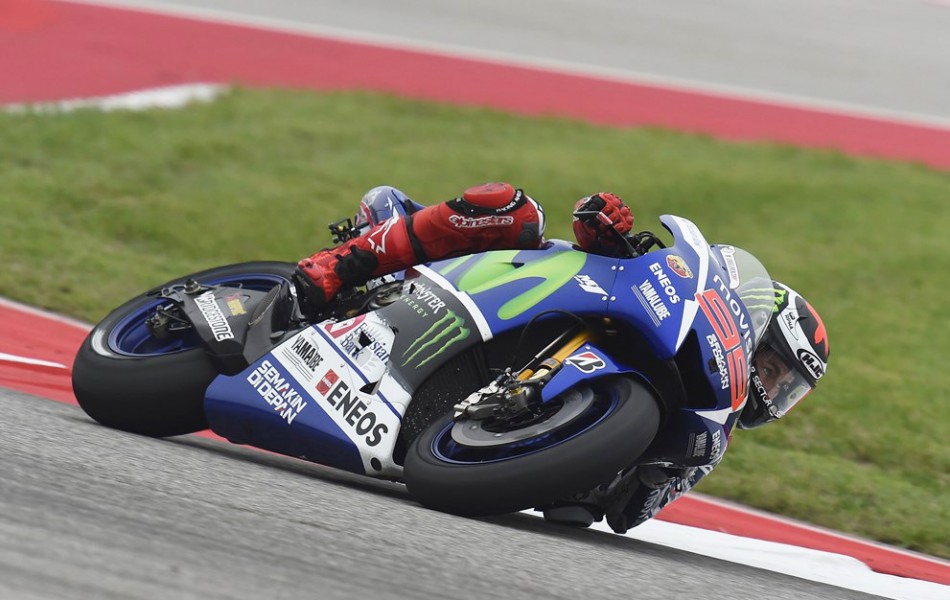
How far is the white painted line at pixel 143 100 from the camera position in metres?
11.9

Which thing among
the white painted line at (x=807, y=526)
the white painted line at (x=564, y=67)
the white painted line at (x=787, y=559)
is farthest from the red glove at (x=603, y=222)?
the white painted line at (x=564, y=67)

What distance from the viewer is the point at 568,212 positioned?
11.9 m

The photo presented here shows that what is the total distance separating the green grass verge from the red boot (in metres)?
2.42

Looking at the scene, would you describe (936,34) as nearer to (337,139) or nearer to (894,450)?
(337,139)

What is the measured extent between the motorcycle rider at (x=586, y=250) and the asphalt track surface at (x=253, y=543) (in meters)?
0.31

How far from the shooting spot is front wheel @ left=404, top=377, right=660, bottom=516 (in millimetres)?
Answer: 4258

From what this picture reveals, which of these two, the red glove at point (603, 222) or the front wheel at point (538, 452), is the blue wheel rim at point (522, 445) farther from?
the red glove at point (603, 222)

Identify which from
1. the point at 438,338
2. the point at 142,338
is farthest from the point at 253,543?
the point at 142,338

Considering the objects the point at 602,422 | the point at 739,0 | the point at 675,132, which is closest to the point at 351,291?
the point at 602,422

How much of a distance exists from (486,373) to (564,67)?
12396 millimetres

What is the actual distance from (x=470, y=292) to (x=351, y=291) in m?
0.68

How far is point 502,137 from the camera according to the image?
1385 centimetres

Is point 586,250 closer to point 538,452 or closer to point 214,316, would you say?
point 538,452

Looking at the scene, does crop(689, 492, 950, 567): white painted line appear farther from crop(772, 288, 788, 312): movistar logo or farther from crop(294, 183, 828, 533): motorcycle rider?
crop(772, 288, 788, 312): movistar logo
